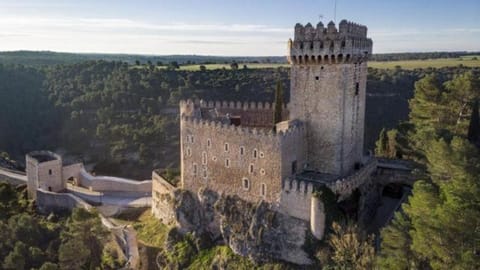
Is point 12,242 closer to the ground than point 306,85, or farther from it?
closer to the ground

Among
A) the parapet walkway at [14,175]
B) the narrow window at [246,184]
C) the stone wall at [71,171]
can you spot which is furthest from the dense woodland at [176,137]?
the parapet walkway at [14,175]

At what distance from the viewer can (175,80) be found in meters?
74.3

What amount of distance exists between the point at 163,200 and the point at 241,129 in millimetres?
9472

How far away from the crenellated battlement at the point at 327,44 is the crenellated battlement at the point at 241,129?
403cm

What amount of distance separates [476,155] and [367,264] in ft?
27.4

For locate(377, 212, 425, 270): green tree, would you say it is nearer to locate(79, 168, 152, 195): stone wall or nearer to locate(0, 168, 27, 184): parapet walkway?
locate(79, 168, 152, 195): stone wall

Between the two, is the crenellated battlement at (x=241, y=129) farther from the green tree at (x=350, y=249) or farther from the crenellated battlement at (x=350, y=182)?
the green tree at (x=350, y=249)

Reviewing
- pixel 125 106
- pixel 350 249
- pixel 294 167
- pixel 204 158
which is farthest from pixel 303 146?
pixel 125 106

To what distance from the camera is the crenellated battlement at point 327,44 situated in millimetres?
24333

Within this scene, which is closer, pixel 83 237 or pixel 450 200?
pixel 450 200

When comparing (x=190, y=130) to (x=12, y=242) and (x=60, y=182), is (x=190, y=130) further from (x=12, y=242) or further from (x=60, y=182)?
(x=60, y=182)

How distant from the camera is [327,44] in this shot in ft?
80.5

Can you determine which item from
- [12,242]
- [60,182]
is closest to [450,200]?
[12,242]

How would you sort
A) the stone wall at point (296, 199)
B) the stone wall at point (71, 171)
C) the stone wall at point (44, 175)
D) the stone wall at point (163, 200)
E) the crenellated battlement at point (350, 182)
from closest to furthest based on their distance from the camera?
the stone wall at point (296, 199) → the crenellated battlement at point (350, 182) → the stone wall at point (163, 200) → the stone wall at point (44, 175) → the stone wall at point (71, 171)
